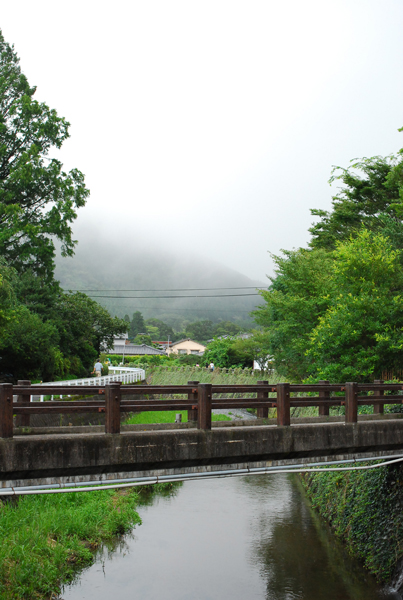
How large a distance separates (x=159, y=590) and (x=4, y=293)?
12982 millimetres

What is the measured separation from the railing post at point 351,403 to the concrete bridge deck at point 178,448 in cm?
15

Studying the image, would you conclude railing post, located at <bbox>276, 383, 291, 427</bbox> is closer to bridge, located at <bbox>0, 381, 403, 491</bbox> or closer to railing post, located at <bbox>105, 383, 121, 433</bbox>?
bridge, located at <bbox>0, 381, 403, 491</bbox>

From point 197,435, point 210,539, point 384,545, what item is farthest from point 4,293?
point 384,545

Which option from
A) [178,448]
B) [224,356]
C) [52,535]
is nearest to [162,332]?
[224,356]

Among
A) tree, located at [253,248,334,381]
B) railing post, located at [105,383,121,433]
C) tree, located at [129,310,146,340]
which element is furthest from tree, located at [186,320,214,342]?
railing post, located at [105,383,121,433]

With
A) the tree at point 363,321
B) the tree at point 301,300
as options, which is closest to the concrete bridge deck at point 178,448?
the tree at point 363,321

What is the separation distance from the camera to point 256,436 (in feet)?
27.2

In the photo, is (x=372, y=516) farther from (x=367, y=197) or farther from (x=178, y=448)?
(x=367, y=197)

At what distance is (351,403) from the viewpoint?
942 centimetres

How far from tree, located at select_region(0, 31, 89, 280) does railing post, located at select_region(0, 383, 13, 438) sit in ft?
80.6

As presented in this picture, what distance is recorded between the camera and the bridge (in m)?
6.92

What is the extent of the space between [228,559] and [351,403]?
Answer: 4818 millimetres

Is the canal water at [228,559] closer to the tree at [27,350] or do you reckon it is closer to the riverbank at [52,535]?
the riverbank at [52,535]

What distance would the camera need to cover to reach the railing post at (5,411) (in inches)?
269
